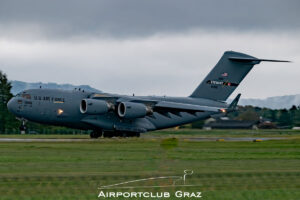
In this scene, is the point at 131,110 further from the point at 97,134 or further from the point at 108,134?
the point at 97,134

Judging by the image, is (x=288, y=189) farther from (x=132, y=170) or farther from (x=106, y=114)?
(x=106, y=114)

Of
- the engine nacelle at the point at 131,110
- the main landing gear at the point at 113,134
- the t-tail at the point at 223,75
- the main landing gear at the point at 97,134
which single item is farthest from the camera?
the t-tail at the point at 223,75

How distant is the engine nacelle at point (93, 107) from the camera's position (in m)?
39.7

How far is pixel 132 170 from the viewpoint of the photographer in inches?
712

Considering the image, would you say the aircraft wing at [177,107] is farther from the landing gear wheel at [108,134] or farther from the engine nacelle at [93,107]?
the engine nacelle at [93,107]

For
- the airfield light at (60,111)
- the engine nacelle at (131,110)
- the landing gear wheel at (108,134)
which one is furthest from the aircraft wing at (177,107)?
the airfield light at (60,111)

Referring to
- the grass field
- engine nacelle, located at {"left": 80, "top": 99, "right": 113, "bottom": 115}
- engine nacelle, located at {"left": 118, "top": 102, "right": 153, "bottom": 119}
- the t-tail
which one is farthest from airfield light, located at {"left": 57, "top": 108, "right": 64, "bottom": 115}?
the grass field

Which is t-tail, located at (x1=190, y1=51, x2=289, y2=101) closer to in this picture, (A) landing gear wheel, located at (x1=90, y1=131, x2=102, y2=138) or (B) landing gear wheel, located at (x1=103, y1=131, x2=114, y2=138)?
(B) landing gear wheel, located at (x1=103, y1=131, x2=114, y2=138)

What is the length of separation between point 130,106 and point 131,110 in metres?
0.31

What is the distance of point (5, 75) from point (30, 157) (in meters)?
56.0

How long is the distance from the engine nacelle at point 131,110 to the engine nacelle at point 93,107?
1.12 metres

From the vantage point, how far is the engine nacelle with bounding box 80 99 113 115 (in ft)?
130

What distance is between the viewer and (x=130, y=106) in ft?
135

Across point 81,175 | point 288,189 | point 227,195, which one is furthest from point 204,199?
point 81,175
